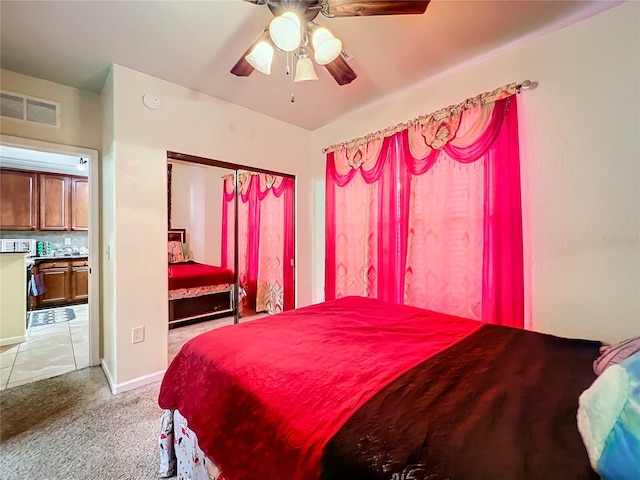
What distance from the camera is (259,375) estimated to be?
3.27ft

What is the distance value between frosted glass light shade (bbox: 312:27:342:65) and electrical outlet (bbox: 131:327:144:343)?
7.93 feet

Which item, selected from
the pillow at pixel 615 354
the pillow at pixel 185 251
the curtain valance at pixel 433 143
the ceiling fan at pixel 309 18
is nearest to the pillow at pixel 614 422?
the pillow at pixel 615 354

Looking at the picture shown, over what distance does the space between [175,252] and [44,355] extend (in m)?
1.87

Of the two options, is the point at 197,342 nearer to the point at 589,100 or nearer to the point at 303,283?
the point at 303,283

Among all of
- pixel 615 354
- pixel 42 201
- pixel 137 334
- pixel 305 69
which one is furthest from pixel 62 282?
pixel 615 354

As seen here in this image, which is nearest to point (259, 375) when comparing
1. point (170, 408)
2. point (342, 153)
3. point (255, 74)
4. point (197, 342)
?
point (197, 342)

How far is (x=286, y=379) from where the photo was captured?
959mm

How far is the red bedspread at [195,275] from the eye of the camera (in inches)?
98.8

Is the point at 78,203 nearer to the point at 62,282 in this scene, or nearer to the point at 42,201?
the point at 42,201

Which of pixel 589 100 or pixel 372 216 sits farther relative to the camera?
pixel 372 216

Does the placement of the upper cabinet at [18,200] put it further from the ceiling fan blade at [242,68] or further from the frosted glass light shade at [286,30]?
the frosted glass light shade at [286,30]

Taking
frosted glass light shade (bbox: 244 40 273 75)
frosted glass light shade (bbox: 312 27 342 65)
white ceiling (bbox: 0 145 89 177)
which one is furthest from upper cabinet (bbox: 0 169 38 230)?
frosted glass light shade (bbox: 312 27 342 65)

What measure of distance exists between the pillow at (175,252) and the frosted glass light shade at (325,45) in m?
1.99

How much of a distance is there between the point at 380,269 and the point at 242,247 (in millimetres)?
1568
